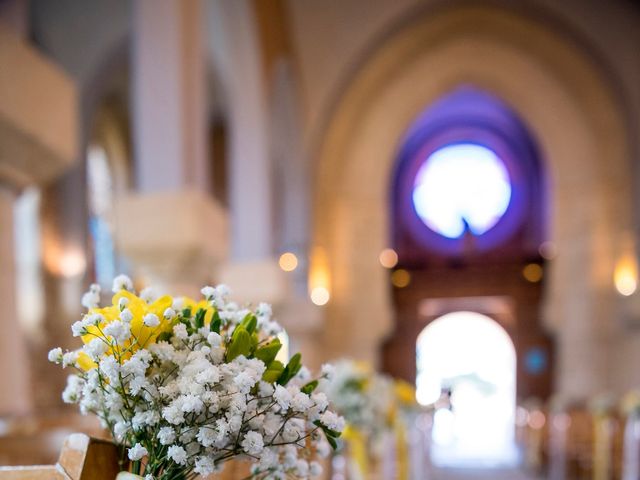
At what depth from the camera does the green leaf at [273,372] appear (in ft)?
3.89

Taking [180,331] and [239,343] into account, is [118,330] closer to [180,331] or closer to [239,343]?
[180,331]

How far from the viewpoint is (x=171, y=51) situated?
192 inches

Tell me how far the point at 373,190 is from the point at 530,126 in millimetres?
3331

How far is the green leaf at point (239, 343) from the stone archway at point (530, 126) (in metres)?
11.4

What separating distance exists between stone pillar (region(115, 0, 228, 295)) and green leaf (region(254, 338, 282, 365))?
3507 mm

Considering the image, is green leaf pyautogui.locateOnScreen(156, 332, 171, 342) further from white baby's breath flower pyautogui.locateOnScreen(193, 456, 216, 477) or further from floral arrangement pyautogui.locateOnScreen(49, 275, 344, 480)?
white baby's breath flower pyautogui.locateOnScreen(193, 456, 216, 477)

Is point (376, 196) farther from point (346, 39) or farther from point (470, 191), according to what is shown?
point (470, 191)

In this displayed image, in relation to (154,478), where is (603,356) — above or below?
above

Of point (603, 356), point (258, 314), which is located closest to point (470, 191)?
point (603, 356)

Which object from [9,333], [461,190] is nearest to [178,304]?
[9,333]

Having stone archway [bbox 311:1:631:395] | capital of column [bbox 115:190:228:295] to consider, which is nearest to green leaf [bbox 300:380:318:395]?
capital of column [bbox 115:190:228:295]

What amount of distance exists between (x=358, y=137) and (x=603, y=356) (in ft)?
19.9

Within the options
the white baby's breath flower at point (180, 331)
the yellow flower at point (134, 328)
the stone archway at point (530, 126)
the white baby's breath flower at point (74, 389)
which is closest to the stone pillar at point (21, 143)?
the white baby's breath flower at point (74, 389)

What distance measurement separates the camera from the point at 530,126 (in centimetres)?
1340
